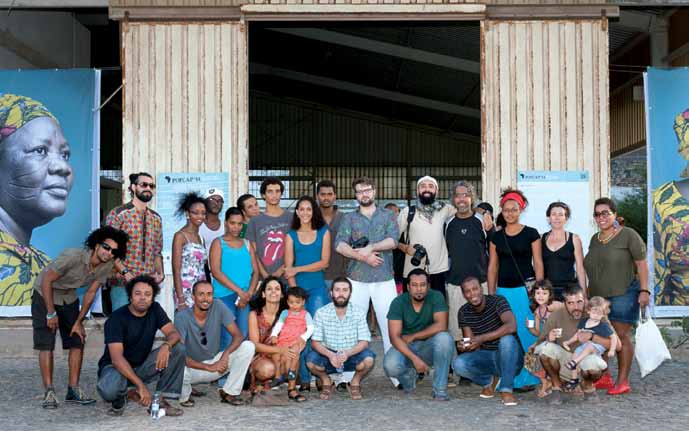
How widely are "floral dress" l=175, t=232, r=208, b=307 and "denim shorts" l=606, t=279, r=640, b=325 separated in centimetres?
347

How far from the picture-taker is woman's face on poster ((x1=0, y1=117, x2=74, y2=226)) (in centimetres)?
1083

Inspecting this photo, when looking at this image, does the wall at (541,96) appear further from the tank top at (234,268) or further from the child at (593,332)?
the tank top at (234,268)

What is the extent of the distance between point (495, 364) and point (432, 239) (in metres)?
1.27

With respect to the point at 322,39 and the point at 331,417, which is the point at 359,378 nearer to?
the point at 331,417

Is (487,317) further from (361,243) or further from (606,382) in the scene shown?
(361,243)

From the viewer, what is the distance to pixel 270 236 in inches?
303

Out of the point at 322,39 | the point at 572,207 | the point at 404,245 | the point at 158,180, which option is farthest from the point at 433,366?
the point at 322,39

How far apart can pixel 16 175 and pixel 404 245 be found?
5596mm

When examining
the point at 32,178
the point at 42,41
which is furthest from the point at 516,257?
A: the point at 42,41

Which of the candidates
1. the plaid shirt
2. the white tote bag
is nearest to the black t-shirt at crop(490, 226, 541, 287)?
the white tote bag

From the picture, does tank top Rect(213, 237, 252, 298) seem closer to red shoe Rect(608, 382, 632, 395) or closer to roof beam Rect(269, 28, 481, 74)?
red shoe Rect(608, 382, 632, 395)

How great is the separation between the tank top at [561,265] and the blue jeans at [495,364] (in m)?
0.66

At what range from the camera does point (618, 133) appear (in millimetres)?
17250

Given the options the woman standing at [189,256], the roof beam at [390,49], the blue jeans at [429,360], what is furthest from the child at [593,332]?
the roof beam at [390,49]
